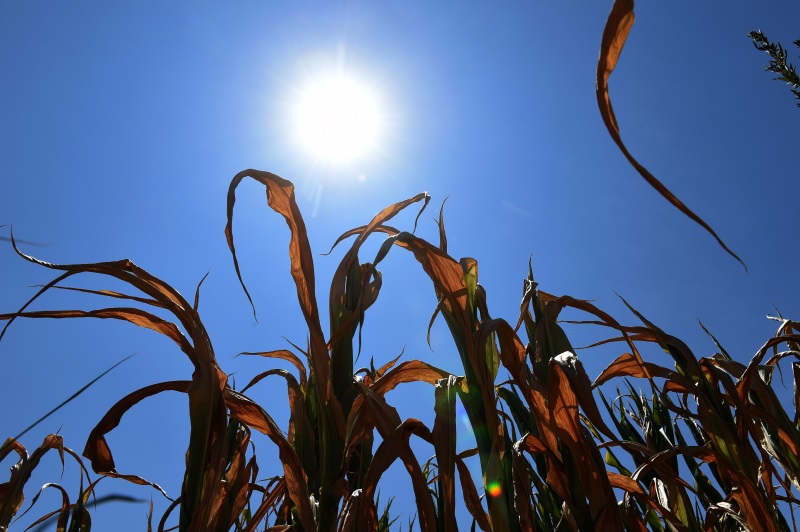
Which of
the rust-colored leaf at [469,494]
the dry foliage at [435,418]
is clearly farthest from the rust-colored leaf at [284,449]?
the rust-colored leaf at [469,494]

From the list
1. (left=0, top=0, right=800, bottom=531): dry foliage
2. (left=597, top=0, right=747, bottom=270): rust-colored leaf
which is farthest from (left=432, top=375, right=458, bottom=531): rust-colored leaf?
(left=597, top=0, right=747, bottom=270): rust-colored leaf

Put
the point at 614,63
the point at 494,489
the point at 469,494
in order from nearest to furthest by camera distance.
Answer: the point at 614,63
the point at 494,489
the point at 469,494

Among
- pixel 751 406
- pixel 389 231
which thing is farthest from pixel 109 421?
pixel 751 406

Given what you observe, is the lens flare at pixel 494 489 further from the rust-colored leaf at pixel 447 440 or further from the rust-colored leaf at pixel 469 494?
the rust-colored leaf at pixel 469 494

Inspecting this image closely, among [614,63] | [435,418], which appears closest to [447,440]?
[435,418]

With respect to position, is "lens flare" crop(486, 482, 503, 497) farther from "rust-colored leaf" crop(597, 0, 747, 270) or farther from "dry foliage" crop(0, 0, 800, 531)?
"rust-colored leaf" crop(597, 0, 747, 270)

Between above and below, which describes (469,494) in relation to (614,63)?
below

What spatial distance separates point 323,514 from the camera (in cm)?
63

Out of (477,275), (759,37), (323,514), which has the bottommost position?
(323,514)

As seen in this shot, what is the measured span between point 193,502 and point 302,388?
254 millimetres

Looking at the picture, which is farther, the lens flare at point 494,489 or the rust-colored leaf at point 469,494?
the rust-colored leaf at point 469,494

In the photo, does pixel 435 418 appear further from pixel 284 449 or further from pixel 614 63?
pixel 614 63

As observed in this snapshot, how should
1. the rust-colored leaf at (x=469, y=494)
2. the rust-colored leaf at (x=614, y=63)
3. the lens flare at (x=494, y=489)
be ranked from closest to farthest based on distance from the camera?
1. the rust-colored leaf at (x=614, y=63)
2. the lens flare at (x=494, y=489)
3. the rust-colored leaf at (x=469, y=494)

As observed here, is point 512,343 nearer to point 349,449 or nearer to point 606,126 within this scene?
point 349,449
